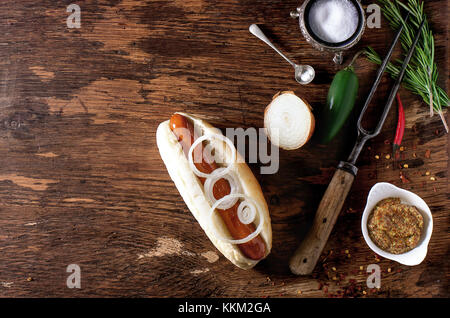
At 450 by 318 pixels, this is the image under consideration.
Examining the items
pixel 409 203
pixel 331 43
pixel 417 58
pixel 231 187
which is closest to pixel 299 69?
pixel 331 43

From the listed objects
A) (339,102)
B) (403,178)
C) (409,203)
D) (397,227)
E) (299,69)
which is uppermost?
(299,69)

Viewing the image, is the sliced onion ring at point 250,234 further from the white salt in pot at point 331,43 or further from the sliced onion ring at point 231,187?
the white salt in pot at point 331,43

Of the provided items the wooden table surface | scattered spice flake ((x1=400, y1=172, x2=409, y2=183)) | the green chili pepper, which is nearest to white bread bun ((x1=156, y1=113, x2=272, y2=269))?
the wooden table surface

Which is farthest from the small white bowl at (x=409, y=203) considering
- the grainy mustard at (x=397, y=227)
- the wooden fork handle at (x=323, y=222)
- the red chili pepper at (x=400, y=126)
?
the red chili pepper at (x=400, y=126)

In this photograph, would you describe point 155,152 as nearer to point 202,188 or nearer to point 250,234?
point 202,188

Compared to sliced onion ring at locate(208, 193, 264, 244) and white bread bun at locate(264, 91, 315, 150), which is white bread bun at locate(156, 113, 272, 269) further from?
white bread bun at locate(264, 91, 315, 150)

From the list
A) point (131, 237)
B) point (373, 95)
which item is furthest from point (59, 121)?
point (373, 95)
